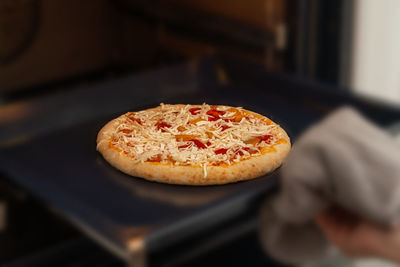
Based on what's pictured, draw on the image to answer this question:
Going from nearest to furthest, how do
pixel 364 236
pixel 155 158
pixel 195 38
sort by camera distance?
1. pixel 155 158
2. pixel 364 236
3. pixel 195 38

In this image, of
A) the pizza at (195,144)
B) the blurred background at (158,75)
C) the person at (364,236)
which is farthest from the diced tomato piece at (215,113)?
the blurred background at (158,75)

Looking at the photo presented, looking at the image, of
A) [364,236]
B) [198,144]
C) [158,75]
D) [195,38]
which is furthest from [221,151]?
[195,38]

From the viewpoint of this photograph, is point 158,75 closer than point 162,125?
No

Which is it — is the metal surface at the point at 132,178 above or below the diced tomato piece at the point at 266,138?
below

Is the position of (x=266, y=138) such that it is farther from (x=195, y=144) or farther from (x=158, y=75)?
(x=158, y=75)

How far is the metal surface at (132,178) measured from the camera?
167 mm

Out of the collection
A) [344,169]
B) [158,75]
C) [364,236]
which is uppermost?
[344,169]

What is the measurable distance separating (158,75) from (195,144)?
113 cm

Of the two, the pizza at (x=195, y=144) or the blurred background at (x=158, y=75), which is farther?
the blurred background at (x=158, y=75)

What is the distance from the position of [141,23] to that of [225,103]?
1394 mm

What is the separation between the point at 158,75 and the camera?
1.26 metres

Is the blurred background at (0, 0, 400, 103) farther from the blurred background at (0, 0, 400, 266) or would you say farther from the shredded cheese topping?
the shredded cheese topping

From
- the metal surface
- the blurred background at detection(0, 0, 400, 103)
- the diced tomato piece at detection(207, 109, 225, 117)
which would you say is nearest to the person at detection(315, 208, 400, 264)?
the metal surface

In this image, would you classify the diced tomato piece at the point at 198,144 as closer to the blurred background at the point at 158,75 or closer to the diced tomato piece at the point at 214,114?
the diced tomato piece at the point at 214,114
